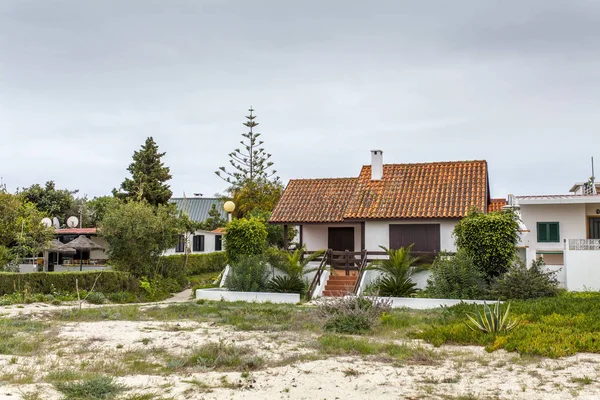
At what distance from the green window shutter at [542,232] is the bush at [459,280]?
6.26 m

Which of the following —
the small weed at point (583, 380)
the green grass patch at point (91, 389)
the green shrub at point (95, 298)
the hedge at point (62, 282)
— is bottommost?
the green grass patch at point (91, 389)

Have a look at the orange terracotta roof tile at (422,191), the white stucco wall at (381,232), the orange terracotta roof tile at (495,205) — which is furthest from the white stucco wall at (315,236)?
the orange terracotta roof tile at (495,205)

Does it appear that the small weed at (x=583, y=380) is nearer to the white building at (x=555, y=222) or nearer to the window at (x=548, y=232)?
the white building at (x=555, y=222)

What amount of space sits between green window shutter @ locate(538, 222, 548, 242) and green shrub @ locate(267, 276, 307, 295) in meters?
11.0

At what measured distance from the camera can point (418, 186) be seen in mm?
28406

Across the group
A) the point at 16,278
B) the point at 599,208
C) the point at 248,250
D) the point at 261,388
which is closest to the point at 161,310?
the point at 248,250

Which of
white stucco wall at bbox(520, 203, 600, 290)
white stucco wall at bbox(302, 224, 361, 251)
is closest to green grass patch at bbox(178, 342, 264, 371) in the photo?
white stucco wall at bbox(520, 203, 600, 290)

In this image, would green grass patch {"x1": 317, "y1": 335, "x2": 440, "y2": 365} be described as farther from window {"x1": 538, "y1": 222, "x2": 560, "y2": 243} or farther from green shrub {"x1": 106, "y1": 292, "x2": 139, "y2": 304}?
window {"x1": 538, "y1": 222, "x2": 560, "y2": 243}

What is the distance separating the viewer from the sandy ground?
29.7 feet

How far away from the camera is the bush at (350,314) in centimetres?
1470

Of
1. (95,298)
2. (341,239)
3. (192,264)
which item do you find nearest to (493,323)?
(95,298)

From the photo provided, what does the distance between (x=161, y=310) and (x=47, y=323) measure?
12.8ft

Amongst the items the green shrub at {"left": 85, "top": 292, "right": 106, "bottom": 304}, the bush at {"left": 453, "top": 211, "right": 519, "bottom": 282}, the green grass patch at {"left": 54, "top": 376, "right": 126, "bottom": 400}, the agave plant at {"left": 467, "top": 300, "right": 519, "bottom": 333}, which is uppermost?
the bush at {"left": 453, "top": 211, "right": 519, "bottom": 282}

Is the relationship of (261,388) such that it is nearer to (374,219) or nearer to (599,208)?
(374,219)
